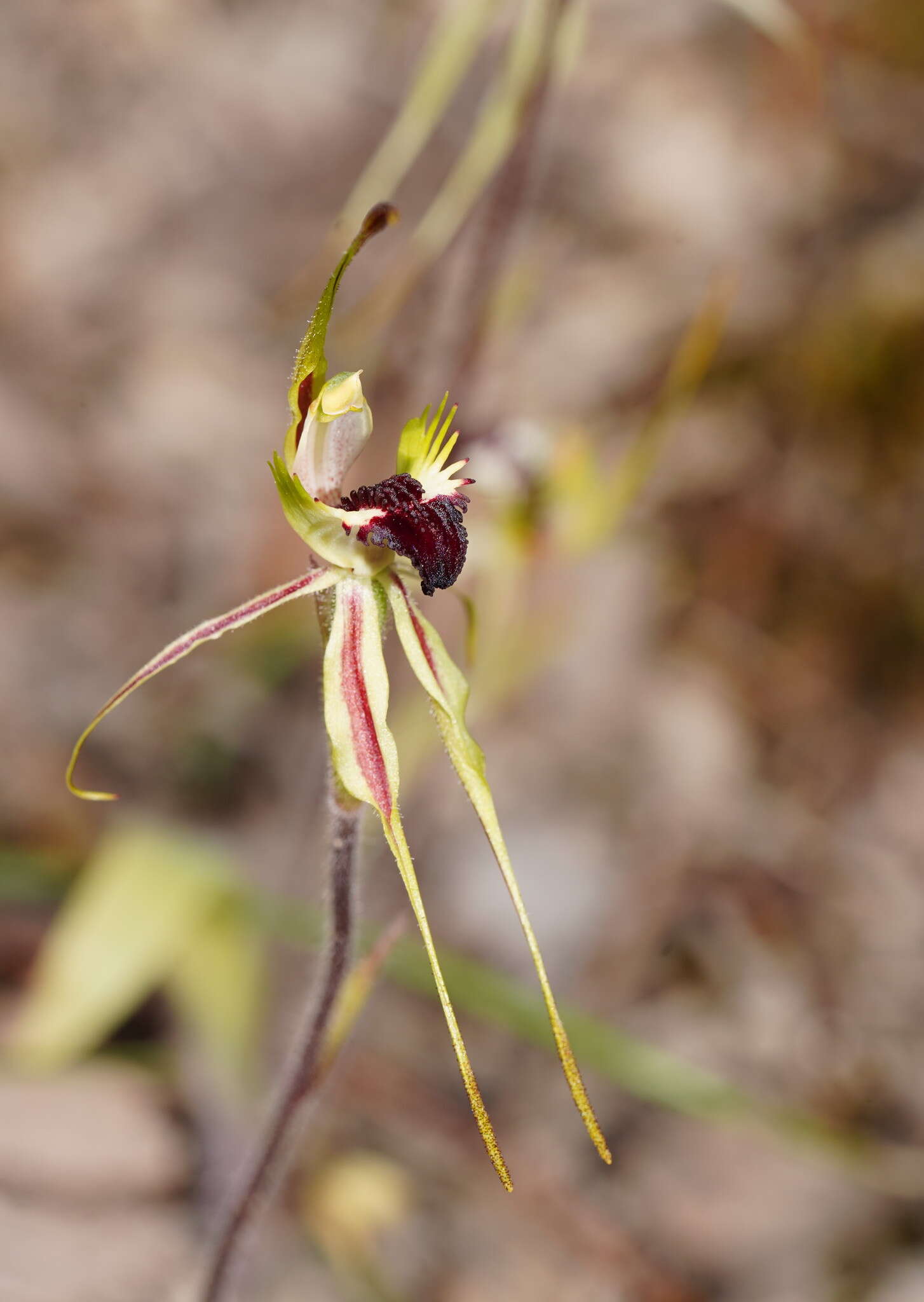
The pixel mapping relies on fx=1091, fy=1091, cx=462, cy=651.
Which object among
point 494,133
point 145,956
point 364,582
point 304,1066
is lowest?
point 304,1066

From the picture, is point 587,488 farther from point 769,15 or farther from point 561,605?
point 561,605

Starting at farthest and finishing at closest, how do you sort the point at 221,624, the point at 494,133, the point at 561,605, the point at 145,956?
the point at 561,605, the point at 145,956, the point at 494,133, the point at 221,624

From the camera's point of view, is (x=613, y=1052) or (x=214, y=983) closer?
(x=613, y=1052)

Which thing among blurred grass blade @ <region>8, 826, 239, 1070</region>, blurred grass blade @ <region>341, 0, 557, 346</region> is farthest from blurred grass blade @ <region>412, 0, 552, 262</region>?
blurred grass blade @ <region>8, 826, 239, 1070</region>

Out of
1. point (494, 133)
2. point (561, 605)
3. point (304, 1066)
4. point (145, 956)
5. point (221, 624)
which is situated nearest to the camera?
point (221, 624)

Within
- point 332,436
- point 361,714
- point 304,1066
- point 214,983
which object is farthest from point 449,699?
point 214,983

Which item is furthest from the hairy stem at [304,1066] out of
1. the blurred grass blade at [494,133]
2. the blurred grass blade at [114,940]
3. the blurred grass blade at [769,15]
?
the blurred grass blade at [769,15]

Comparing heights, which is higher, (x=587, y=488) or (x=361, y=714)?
(x=587, y=488)
